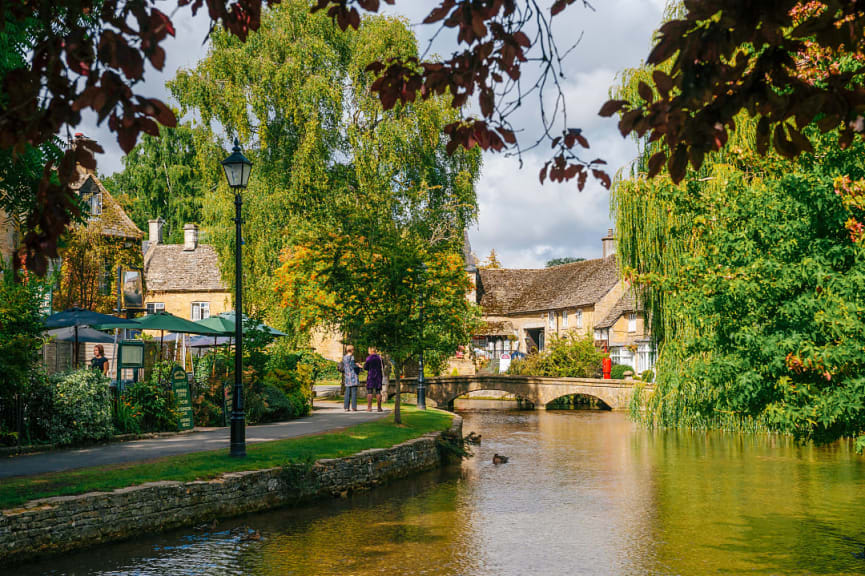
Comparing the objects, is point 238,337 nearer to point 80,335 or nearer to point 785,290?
point 785,290

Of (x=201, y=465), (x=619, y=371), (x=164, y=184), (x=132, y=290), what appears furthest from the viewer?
(x=164, y=184)

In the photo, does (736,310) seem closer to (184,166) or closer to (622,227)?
(622,227)

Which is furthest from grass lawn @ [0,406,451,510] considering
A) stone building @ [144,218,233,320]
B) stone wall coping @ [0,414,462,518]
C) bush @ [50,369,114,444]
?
stone building @ [144,218,233,320]

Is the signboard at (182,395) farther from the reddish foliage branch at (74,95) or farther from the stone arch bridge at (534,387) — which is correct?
the stone arch bridge at (534,387)

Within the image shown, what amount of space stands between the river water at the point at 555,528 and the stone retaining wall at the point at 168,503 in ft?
0.77

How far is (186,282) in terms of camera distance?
55.5m

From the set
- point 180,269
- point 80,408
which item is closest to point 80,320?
point 80,408

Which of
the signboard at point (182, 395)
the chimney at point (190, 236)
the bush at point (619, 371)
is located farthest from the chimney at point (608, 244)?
the signboard at point (182, 395)

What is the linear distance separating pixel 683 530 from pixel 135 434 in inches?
450

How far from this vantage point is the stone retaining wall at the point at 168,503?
9.80 m

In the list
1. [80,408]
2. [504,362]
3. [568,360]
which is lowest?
[80,408]

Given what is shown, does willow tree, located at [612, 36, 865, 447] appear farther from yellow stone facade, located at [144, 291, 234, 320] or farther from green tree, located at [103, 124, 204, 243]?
green tree, located at [103, 124, 204, 243]

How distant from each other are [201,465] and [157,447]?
3263 mm

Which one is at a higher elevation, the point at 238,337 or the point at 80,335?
the point at 80,335
